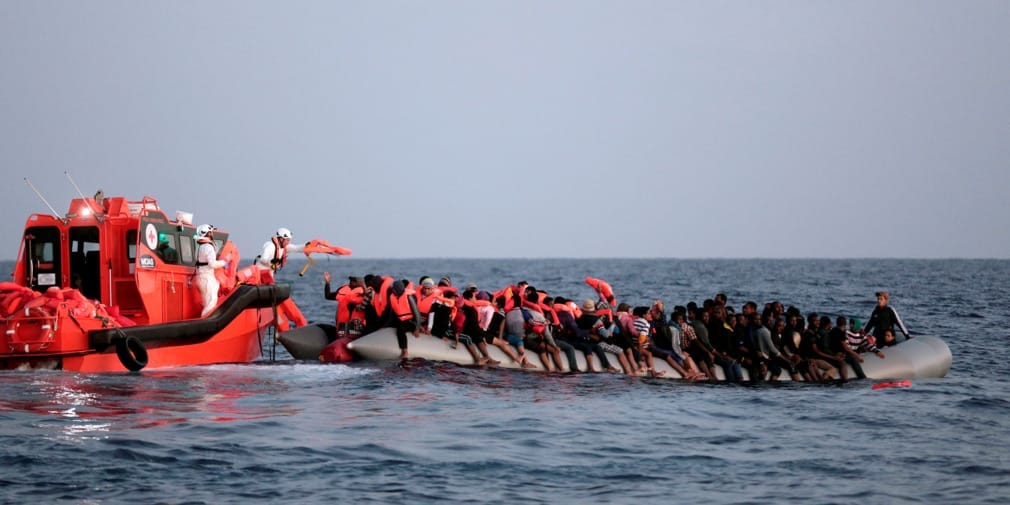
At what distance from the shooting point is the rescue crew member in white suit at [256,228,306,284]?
24281 mm

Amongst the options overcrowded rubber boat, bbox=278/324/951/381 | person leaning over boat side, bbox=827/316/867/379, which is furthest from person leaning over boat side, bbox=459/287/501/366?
person leaning over boat side, bbox=827/316/867/379

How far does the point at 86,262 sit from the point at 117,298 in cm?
101

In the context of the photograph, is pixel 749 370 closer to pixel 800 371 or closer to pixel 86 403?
pixel 800 371

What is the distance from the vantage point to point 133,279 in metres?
21.3

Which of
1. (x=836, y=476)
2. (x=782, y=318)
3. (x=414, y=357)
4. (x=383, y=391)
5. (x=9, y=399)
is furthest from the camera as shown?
(x=782, y=318)

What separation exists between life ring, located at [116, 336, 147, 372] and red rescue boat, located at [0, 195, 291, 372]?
0.02 meters

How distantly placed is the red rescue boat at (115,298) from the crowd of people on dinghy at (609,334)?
7.84ft

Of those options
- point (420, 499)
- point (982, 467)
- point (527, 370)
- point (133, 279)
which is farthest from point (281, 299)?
point (982, 467)

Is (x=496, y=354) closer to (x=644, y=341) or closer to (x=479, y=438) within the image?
(x=644, y=341)

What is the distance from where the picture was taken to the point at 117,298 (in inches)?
852

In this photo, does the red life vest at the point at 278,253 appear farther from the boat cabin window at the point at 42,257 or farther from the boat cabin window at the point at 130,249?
the boat cabin window at the point at 42,257

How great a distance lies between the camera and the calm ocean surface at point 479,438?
1229 cm

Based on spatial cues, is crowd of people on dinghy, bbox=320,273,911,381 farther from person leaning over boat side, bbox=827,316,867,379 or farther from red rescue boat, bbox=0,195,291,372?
red rescue boat, bbox=0,195,291,372

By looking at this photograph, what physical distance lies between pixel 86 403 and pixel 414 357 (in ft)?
21.8
